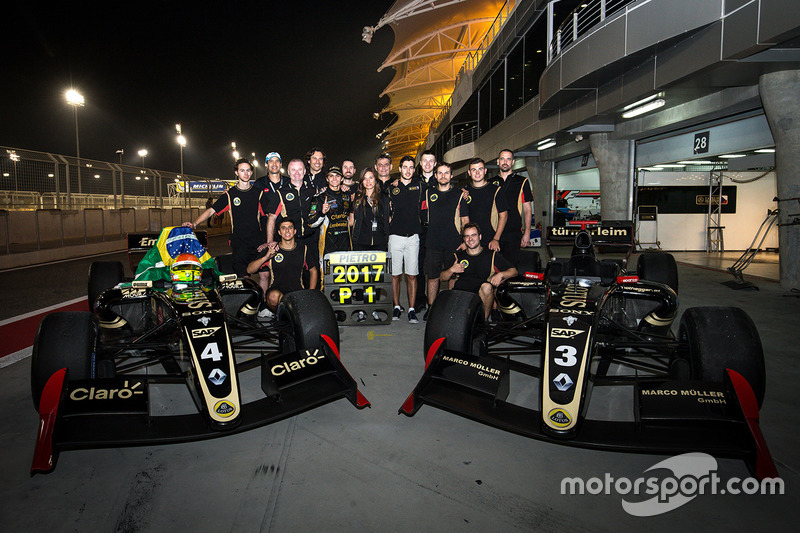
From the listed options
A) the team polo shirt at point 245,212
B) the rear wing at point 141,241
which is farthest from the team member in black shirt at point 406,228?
the rear wing at point 141,241

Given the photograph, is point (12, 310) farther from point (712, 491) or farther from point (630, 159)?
point (630, 159)

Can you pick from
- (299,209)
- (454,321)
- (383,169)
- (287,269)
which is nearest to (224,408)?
(454,321)

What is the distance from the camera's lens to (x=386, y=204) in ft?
19.4

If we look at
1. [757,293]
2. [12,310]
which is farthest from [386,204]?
[757,293]

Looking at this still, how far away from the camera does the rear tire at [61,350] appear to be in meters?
2.79

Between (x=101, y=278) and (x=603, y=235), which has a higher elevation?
(x=603, y=235)

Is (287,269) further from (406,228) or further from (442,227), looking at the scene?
(442,227)

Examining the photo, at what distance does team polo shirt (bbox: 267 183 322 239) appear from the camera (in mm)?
5727

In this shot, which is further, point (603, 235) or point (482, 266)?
point (603, 235)

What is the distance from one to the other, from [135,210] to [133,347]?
55.3 feet

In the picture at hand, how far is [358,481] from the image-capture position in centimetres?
236

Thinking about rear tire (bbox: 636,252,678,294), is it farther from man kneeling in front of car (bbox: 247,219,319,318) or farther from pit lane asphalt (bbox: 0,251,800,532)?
man kneeling in front of car (bbox: 247,219,319,318)

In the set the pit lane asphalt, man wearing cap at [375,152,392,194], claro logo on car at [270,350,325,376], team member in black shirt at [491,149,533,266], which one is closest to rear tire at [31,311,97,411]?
the pit lane asphalt

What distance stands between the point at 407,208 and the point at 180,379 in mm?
3405
